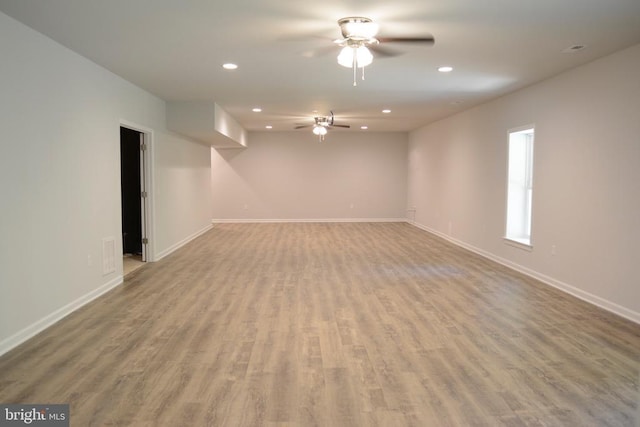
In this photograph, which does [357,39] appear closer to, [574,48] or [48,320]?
[574,48]

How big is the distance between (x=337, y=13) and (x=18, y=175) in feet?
8.95

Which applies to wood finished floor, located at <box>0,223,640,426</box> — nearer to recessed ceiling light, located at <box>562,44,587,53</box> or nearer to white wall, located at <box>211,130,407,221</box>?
recessed ceiling light, located at <box>562,44,587,53</box>

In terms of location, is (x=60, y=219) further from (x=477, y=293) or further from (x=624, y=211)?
(x=624, y=211)

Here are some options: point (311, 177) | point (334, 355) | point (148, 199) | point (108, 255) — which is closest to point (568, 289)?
point (334, 355)

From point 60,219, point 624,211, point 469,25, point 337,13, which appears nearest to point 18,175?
point 60,219

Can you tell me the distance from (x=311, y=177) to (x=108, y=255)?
26.1 feet

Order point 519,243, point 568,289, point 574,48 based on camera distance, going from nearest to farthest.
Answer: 1. point 574,48
2. point 568,289
3. point 519,243

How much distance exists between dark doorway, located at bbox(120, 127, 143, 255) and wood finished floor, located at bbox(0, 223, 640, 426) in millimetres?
1837

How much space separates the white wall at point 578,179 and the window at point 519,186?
134mm

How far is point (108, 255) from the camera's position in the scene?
509 centimetres

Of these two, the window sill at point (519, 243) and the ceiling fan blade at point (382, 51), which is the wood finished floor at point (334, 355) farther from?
the ceiling fan blade at point (382, 51)

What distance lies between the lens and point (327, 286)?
17.4 feet

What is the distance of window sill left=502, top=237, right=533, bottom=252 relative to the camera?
5878mm

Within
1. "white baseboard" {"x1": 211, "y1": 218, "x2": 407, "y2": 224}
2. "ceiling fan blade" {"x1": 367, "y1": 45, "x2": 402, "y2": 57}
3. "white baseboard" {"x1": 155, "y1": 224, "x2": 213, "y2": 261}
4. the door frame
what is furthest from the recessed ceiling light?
"white baseboard" {"x1": 211, "y1": 218, "x2": 407, "y2": 224}
